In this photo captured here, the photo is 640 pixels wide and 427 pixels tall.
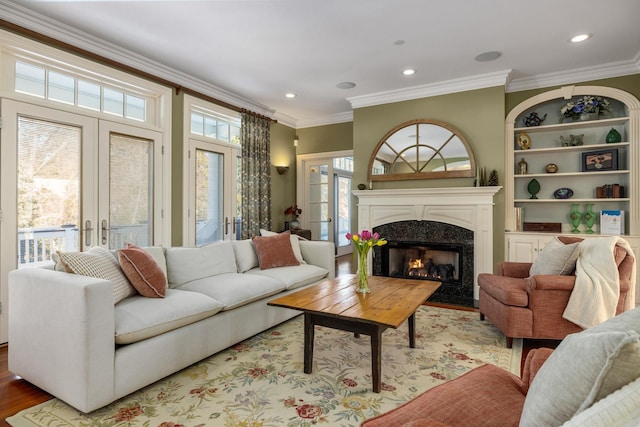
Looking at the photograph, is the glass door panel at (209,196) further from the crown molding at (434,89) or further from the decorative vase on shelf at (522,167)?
the decorative vase on shelf at (522,167)

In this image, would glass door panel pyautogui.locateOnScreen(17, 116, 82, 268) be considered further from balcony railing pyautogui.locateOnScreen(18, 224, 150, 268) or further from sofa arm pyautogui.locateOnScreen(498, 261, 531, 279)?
sofa arm pyautogui.locateOnScreen(498, 261, 531, 279)

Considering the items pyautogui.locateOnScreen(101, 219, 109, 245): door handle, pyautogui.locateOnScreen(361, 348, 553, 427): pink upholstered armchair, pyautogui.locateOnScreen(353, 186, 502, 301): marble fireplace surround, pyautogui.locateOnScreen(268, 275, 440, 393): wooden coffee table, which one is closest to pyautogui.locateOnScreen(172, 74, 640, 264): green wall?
pyautogui.locateOnScreen(353, 186, 502, 301): marble fireplace surround

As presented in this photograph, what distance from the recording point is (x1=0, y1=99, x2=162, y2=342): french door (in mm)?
2922

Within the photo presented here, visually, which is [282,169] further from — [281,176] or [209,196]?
[209,196]

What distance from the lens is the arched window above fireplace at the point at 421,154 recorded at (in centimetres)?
451

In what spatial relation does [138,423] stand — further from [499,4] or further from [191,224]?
[499,4]

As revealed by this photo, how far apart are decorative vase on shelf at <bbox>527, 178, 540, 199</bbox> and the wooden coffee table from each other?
8.43ft

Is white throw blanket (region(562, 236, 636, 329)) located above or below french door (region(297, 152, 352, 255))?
below

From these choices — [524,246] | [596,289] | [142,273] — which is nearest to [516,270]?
[596,289]

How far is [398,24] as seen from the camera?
3.11 meters

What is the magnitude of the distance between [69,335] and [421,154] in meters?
4.27

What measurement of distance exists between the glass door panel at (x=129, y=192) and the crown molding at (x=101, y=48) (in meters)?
0.81

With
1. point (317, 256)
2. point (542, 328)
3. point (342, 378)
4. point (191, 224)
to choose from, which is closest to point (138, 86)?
point (191, 224)

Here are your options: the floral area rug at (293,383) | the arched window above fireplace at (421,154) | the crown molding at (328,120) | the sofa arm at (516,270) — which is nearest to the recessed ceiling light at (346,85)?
the arched window above fireplace at (421,154)
